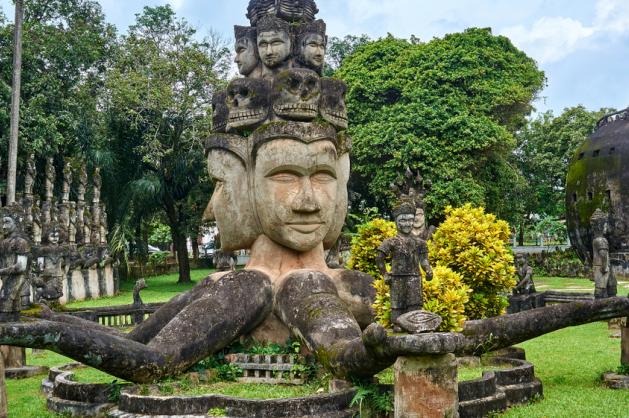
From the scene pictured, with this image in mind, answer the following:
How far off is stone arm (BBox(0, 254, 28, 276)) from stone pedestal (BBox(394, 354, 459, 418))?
15.8 ft

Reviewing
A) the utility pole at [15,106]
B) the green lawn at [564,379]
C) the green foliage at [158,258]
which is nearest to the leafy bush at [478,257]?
the green lawn at [564,379]

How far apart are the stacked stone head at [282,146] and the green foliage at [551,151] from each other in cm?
3386

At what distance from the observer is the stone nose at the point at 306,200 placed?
9.92 meters

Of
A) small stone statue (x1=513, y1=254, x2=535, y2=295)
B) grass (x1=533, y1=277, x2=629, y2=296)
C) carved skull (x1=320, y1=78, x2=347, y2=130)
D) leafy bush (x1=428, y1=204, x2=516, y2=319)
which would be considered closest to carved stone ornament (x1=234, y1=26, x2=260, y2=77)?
carved skull (x1=320, y1=78, x2=347, y2=130)

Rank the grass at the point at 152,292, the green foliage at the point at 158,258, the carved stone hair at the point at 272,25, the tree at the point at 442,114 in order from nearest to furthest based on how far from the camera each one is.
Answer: the carved stone hair at the point at 272,25 → the grass at the point at 152,292 → the tree at the point at 442,114 → the green foliage at the point at 158,258

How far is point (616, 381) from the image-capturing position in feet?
32.8

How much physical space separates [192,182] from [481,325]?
26581 mm

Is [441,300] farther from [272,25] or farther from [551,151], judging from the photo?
[551,151]

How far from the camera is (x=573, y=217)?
1151 inches

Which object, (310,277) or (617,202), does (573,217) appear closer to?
(617,202)

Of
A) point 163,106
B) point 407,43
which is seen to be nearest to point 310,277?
point 163,106

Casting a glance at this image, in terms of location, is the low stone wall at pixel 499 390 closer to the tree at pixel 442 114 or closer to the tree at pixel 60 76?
the tree at pixel 442 114

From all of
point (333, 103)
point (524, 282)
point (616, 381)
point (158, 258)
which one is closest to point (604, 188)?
point (524, 282)

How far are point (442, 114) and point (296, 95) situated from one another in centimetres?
2046
